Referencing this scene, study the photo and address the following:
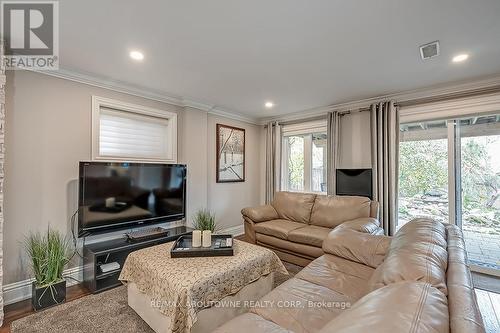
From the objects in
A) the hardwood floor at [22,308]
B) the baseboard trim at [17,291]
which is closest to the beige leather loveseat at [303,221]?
the hardwood floor at [22,308]

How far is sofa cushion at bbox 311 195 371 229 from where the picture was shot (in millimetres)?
3203

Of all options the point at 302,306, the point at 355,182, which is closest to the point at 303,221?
the point at 355,182

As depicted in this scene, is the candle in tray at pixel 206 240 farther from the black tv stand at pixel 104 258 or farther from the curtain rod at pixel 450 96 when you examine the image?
the curtain rod at pixel 450 96

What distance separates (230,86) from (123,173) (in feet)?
5.79

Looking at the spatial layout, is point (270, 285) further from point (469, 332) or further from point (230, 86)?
point (230, 86)

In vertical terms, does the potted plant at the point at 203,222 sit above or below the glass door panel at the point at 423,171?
below

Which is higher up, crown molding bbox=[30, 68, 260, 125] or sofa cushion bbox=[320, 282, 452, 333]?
crown molding bbox=[30, 68, 260, 125]

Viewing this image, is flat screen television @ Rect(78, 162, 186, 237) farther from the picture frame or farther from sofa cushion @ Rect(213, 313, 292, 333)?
sofa cushion @ Rect(213, 313, 292, 333)

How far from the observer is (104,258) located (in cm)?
265

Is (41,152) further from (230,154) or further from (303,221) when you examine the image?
(303,221)

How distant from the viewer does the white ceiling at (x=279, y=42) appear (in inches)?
65.3

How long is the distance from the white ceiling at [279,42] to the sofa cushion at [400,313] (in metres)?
1.74

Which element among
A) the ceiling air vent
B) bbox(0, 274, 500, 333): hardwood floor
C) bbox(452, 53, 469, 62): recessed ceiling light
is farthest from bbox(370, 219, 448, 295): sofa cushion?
bbox(452, 53, 469, 62): recessed ceiling light

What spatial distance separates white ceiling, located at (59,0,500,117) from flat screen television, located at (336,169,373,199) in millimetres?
1299
